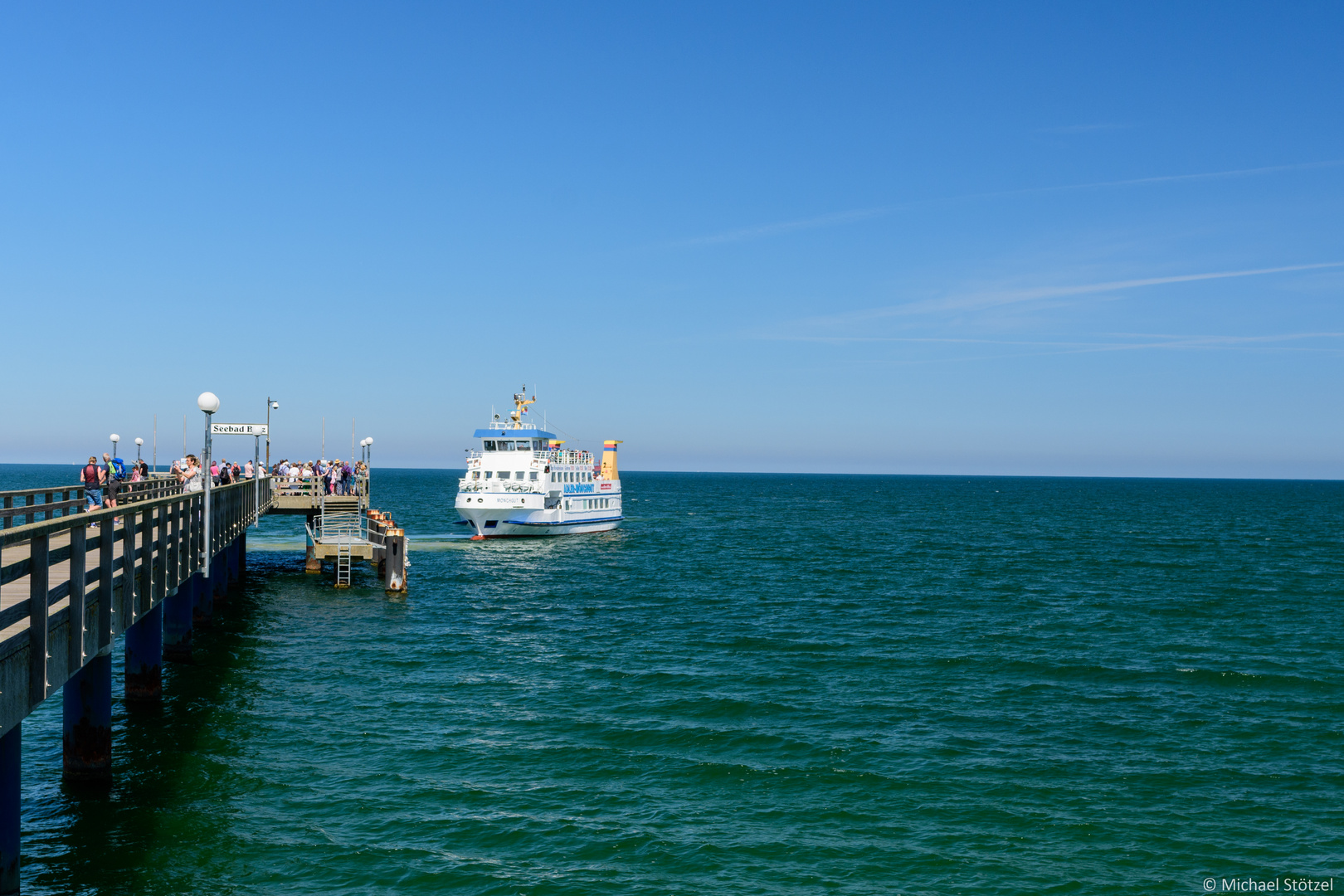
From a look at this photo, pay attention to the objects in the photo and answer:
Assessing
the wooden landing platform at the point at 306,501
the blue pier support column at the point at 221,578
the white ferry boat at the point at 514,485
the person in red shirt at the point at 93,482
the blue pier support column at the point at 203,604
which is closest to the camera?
the person in red shirt at the point at 93,482

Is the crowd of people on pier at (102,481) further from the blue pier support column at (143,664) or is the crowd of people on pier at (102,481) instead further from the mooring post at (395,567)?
the mooring post at (395,567)

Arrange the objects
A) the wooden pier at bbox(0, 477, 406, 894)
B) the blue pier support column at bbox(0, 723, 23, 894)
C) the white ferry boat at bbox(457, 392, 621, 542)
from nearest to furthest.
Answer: the wooden pier at bbox(0, 477, 406, 894) < the blue pier support column at bbox(0, 723, 23, 894) < the white ferry boat at bbox(457, 392, 621, 542)

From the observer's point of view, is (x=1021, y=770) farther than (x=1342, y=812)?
Yes

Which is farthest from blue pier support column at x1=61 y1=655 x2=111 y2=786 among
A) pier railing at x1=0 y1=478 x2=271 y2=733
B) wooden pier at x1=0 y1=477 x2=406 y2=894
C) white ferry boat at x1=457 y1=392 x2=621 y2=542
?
white ferry boat at x1=457 y1=392 x2=621 y2=542

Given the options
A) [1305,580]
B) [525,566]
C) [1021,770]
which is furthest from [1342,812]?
[525,566]

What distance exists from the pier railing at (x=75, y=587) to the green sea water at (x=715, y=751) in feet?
9.33

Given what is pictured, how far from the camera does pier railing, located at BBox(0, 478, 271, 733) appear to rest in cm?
930

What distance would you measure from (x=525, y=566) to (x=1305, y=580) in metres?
34.5

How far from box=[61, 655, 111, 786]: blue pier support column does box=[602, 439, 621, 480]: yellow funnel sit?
5781 cm

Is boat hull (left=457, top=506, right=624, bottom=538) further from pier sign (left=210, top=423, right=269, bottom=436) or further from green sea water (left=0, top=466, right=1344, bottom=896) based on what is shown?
pier sign (left=210, top=423, right=269, bottom=436)

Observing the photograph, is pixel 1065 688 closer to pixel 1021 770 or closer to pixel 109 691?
pixel 1021 770

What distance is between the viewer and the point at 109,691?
14.3m

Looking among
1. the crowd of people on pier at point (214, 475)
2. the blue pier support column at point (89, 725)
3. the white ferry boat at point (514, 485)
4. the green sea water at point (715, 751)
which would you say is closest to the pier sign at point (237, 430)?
the crowd of people on pier at point (214, 475)

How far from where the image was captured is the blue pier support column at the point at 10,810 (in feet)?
33.5
